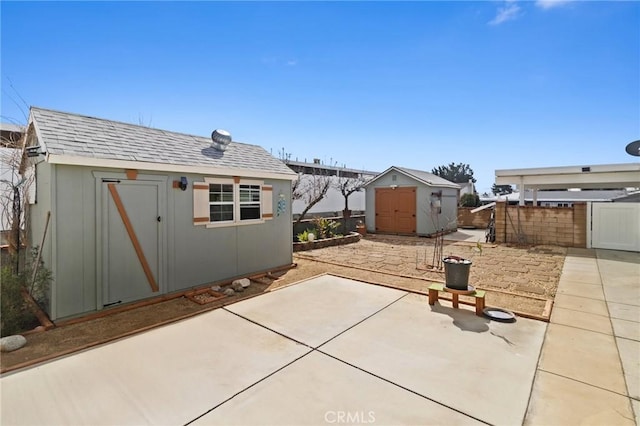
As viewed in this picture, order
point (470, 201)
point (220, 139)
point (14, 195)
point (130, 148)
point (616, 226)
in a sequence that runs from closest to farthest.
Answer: point (130, 148)
point (14, 195)
point (220, 139)
point (616, 226)
point (470, 201)

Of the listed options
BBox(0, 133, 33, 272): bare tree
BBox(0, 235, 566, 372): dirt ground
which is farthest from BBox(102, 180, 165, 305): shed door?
BBox(0, 133, 33, 272): bare tree

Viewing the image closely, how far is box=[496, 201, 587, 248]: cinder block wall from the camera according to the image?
10547mm

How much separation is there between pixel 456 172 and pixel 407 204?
3869 cm

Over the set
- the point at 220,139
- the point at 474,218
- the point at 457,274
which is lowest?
the point at 457,274

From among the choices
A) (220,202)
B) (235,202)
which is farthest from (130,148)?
(235,202)

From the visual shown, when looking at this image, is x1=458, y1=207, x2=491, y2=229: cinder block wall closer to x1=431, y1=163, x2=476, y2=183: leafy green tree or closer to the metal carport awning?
the metal carport awning

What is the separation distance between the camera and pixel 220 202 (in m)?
6.38

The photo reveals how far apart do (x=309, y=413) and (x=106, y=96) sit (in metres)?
11.0

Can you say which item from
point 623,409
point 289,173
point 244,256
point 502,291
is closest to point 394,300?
point 502,291

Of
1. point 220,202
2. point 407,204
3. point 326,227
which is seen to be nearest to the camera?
point 220,202

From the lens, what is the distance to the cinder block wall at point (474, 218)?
17.4 metres

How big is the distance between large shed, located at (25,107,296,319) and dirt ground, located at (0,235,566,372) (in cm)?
58

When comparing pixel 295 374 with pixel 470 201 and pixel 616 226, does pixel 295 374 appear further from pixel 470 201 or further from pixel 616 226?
pixel 470 201

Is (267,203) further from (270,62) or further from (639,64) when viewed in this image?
(639,64)
